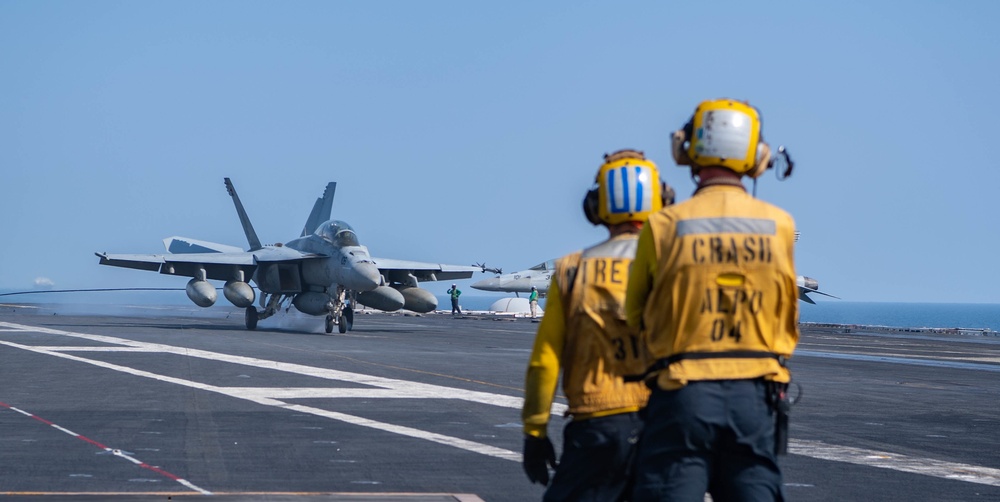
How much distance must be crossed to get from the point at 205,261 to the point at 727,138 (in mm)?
35921

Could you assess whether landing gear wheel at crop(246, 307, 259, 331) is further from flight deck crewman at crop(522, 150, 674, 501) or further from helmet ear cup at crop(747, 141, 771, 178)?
helmet ear cup at crop(747, 141, 771, 178)

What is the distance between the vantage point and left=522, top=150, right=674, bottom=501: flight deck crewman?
473 centimetres

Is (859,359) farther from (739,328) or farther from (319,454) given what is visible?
(739,328)

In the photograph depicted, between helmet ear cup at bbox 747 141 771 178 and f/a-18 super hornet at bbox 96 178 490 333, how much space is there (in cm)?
3052

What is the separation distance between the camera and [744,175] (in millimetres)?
4621

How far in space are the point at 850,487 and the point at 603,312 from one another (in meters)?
4.90

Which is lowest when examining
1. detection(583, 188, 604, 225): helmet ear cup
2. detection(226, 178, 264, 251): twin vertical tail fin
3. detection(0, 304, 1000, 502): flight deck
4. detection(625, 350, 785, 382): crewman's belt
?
detection(0, 304, 1000, 502): flight deck

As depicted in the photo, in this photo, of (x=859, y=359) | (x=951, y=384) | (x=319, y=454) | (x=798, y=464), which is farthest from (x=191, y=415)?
(x=859, y=359)

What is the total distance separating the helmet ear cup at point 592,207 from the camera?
16.7 feet

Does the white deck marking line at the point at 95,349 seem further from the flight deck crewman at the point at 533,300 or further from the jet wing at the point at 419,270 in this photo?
the flight deck crewman at the point at 533,300

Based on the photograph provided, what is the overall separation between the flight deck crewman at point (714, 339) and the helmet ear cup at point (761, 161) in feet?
0.56

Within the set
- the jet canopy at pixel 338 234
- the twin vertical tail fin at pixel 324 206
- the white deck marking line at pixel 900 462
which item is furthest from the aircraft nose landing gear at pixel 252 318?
the white deck marking line at pixel 900 462

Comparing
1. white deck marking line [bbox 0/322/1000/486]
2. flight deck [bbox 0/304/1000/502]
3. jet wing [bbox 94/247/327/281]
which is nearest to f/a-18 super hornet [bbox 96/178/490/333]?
jet wing [bbox 94/247/327/281]

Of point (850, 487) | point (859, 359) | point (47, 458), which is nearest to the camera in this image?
point (850, 487)
